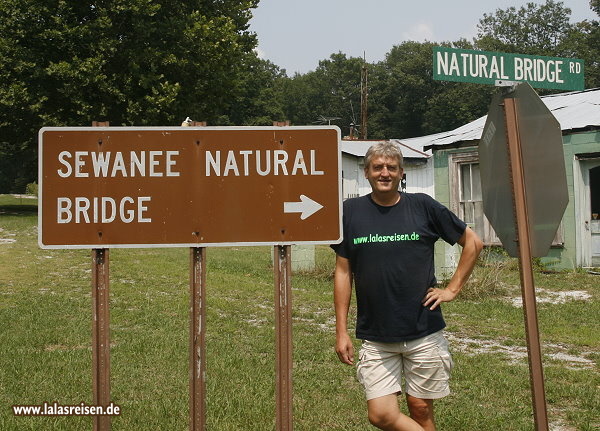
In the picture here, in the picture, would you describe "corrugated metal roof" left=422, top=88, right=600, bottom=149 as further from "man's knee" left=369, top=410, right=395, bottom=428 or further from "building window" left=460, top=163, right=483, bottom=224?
"man's knee" left=369, top=410, right=395, bottom=428

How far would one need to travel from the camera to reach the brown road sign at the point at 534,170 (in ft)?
12.2

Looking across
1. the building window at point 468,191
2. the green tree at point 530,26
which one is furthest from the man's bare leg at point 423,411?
the green tree at point 530,26

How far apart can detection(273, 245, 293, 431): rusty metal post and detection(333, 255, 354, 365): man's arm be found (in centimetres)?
33

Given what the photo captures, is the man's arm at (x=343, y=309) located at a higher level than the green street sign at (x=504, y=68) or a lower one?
lower

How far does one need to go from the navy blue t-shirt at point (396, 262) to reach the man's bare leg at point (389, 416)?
0.34 m

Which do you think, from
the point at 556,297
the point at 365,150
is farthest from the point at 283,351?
the point at 365,150

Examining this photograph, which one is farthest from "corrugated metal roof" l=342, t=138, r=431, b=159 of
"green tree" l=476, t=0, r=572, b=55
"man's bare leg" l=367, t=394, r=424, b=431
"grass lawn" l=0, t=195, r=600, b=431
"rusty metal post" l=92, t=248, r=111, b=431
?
"green tree" l=476, t=0, r=572, b=55

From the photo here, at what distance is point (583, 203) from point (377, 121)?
78.1 metres

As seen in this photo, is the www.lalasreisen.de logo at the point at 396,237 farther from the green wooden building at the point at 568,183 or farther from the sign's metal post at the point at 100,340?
the green wooden building at the point at 568,183

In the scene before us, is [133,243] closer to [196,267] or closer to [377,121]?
[196,267]

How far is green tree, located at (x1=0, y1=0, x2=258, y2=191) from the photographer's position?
26.1 meters

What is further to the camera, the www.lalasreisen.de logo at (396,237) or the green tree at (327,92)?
the green tree at (327,92)

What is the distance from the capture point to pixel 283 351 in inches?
157

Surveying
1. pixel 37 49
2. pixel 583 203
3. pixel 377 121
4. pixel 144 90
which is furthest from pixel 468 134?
pixel 377 121
